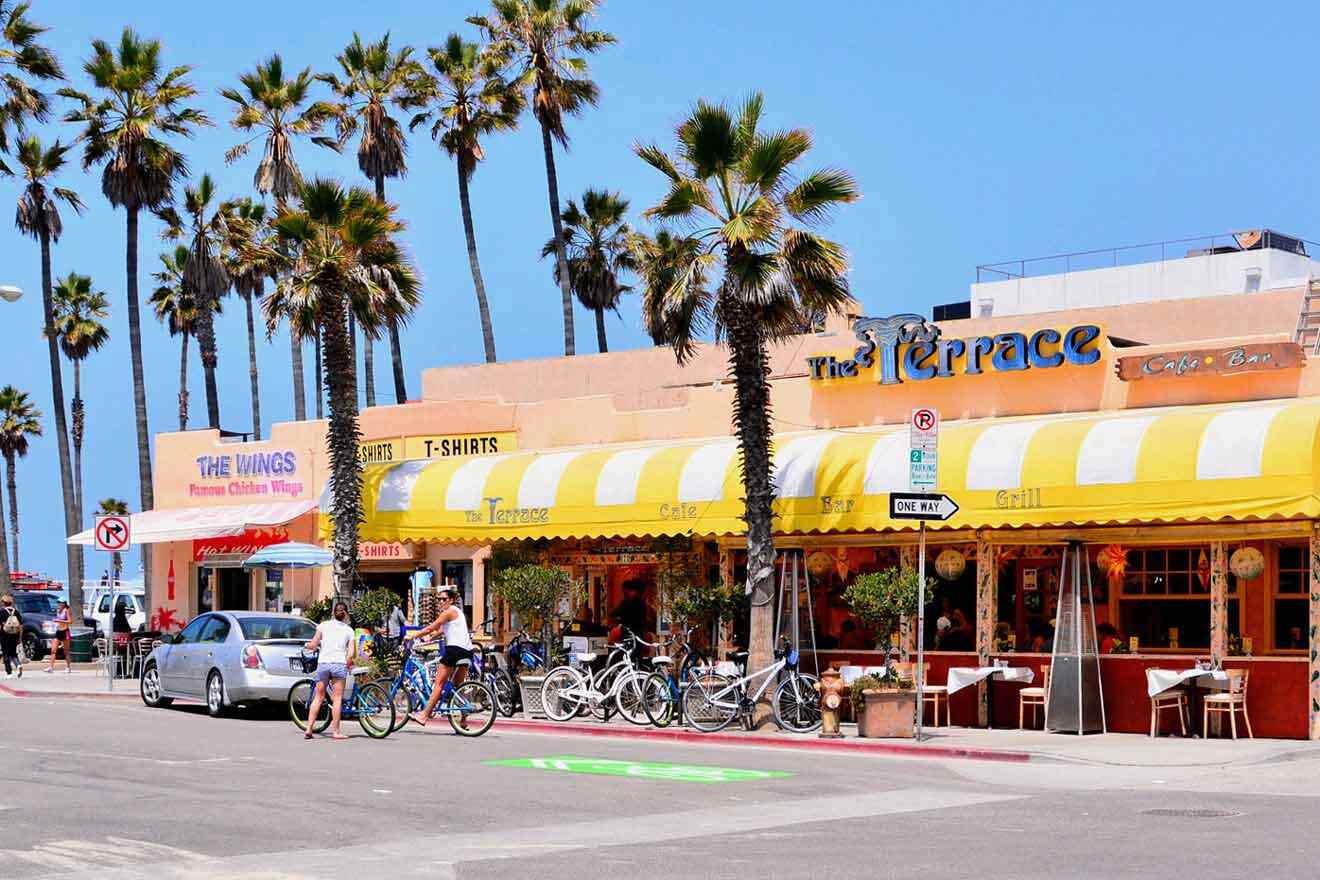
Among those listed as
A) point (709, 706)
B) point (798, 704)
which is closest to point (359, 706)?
point (709, 706)

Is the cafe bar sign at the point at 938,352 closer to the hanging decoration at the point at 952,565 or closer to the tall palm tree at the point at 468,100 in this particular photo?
the hanging decoration at the point at 952,565

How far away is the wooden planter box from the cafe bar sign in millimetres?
5876

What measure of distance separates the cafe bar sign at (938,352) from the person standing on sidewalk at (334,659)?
9.85 meters

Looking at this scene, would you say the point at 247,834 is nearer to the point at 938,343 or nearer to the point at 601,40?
the point at 938,343

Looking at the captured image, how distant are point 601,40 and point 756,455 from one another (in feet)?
99.3

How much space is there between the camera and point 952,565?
2533cm

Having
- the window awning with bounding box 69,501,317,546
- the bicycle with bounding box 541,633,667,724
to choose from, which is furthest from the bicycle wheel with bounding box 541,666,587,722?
the window awning with bounding box 69,501,317,546

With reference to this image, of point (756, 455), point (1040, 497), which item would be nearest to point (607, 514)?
point (756, 455)

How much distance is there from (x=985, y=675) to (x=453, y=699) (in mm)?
7217

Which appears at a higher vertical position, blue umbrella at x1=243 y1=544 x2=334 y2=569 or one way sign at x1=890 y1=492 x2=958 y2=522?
one way sign at x1=890 y1=492 x2=958 y2=522

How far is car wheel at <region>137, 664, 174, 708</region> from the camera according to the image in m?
27.9

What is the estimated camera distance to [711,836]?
13.0 metres

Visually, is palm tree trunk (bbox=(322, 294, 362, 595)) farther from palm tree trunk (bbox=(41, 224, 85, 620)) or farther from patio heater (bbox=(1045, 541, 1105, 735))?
palm tree trunk (bbox=(41, 224, 85, 620))

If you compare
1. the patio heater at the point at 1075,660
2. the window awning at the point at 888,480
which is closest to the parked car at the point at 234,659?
the window awning at the point at 888,480
